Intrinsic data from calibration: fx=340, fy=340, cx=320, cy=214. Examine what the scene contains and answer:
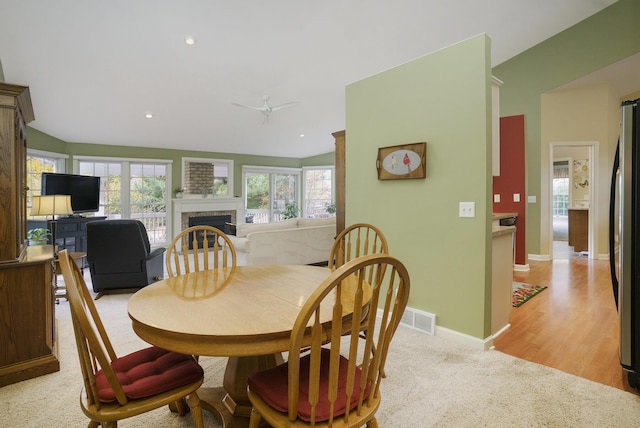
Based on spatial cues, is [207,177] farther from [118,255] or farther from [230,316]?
[230,316]

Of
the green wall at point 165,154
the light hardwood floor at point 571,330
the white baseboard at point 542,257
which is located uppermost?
the green wall at point 165,154

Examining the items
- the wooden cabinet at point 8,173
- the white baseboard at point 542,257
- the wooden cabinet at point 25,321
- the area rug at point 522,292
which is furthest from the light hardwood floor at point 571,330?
the wooden cabinet at point 8,173

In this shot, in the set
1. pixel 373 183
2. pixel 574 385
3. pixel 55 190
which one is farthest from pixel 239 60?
pixel 574 385

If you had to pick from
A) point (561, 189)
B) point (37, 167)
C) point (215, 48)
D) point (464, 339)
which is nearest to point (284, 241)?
point (215, 48)

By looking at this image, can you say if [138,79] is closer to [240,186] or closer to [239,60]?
[239,60]

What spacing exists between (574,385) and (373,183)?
2111 mm

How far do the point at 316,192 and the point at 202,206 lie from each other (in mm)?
3463

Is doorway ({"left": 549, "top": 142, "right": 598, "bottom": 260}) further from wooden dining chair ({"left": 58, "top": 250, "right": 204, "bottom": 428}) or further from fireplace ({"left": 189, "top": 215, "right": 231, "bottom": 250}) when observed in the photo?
fireplace ({"left": 189, "top": 215, "right": 231, "bottom": 250})

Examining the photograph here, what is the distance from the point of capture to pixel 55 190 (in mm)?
5309

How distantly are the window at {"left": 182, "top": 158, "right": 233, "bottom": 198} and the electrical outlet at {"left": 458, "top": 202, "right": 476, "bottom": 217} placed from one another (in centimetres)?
676

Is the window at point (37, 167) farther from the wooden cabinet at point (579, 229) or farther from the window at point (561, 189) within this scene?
the window at point (561, 189)

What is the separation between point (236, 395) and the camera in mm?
1727

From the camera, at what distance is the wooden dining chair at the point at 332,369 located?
3.33 feet

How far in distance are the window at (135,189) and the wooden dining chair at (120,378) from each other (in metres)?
6.48
